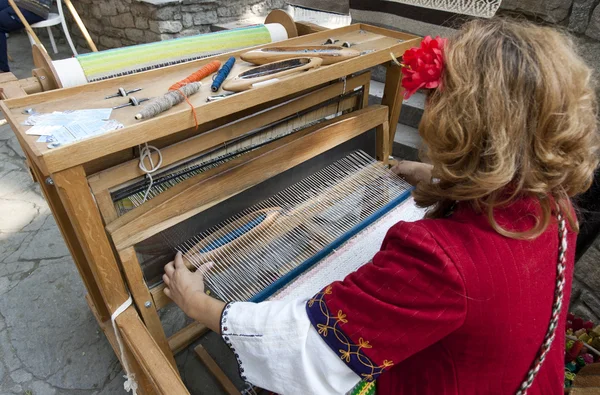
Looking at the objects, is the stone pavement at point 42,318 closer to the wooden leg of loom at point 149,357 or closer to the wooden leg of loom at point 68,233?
the wooden leg of loom at point 68,233

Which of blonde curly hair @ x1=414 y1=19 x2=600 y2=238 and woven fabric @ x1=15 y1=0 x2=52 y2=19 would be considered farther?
woven fabric @ x1=15 y1=0 x2=52 y2=19

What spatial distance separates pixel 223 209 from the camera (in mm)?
1339

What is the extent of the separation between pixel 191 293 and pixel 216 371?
1.09m

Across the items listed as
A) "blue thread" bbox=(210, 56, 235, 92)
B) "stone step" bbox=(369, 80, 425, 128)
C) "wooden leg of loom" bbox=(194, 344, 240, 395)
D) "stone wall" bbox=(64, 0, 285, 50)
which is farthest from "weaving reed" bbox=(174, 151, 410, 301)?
"stone wall" bbox=(64, 0, 285, 50)

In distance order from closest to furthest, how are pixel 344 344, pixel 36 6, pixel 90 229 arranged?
pixel 344 344, pixel 90 229, pixel 36 6

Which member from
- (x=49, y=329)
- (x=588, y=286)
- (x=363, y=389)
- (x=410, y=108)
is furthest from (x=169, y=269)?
(x=410, y=108)

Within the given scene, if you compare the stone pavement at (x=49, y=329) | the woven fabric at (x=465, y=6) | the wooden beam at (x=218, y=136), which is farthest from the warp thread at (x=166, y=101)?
the woven fabric at (x=465, y=6)

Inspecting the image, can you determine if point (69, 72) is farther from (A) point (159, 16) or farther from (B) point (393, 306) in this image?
(A) point (159, 16)

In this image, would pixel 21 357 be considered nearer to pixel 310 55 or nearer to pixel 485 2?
pixel 310 55

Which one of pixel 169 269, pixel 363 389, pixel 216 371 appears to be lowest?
pixel 216 371

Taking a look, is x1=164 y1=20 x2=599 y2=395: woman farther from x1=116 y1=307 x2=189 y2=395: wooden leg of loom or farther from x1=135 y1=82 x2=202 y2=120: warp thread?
x1=135 y1=82 x2=202 y2=120: warp thread

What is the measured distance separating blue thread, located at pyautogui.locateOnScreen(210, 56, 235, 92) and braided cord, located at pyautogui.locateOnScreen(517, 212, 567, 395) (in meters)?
0.96

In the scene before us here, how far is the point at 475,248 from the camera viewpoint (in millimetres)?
805

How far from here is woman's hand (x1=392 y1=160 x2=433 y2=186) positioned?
170cm
